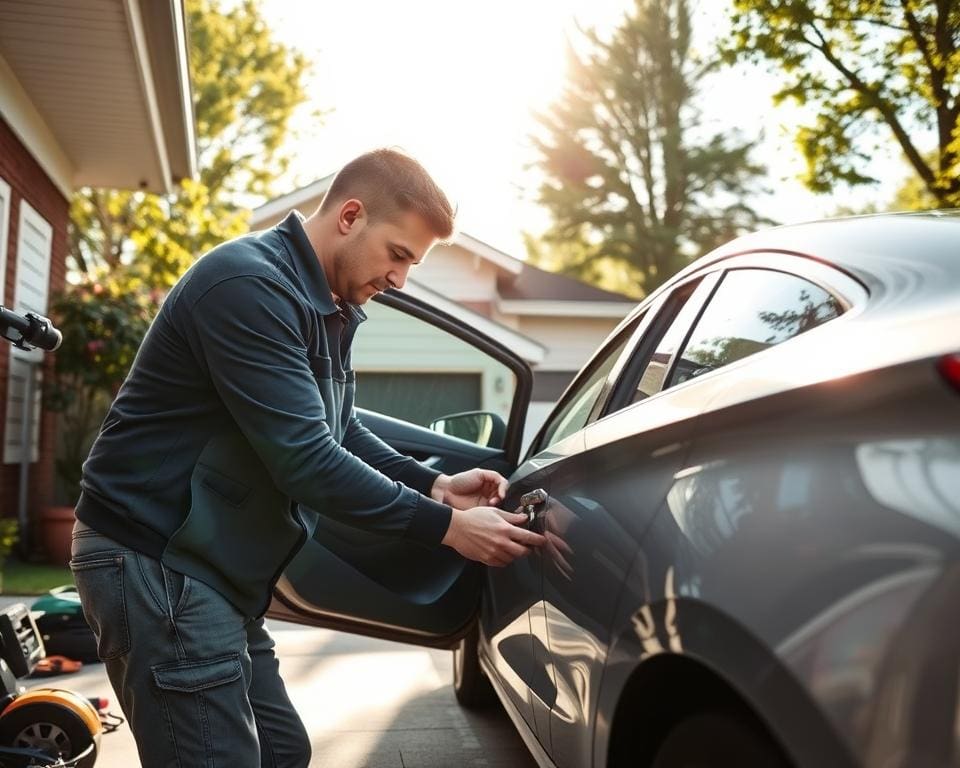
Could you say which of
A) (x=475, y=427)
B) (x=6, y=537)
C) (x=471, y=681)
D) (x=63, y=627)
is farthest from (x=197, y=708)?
(x=6, y=537)

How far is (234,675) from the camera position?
98.0 inches

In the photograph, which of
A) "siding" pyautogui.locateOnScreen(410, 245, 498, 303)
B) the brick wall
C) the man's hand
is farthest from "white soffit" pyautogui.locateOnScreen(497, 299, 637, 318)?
the man's hand

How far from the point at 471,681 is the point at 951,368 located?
409 centimetres

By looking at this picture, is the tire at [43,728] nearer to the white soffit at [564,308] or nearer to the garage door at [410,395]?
the garage door at [410,395]

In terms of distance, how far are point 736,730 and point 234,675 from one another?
4.03ft

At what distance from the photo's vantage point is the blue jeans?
2.42 meters

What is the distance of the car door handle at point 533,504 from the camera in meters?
2.90

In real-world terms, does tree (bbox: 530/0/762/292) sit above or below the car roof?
above

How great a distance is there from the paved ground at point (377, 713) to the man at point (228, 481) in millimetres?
2052

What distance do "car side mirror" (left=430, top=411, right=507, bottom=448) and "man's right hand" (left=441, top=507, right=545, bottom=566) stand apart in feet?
5.71

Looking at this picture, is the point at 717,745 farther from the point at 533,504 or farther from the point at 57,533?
the point at 57,533

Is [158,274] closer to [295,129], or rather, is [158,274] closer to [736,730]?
[295,129]

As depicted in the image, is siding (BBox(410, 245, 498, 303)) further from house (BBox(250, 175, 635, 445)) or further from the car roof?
the car roof

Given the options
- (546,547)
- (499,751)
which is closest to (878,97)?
(499,751)
